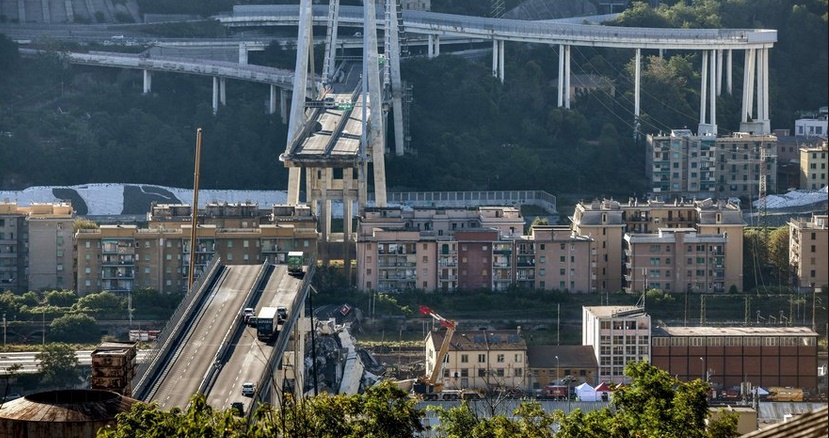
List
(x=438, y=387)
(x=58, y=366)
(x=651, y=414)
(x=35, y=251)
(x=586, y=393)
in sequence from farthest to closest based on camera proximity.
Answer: (x=35, y=251) → (x=438, y=387) → (x=58, y=366) → (x=586, y=393) → (x=651, y=414)

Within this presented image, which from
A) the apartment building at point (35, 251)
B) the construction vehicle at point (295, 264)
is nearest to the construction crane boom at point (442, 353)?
the construction vehicle at point (295, 264)

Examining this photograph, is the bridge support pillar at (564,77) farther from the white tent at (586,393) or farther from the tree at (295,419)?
the tree at (295,419)

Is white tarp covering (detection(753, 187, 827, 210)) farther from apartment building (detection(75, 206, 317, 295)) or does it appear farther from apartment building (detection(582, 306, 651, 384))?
apartment building (detection(582, 306, 651, 384))

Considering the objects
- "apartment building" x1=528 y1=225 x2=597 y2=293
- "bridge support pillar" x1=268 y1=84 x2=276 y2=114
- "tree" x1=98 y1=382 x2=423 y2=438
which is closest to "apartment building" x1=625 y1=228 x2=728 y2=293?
"apartment building" x1=528 y1=225 x2=597 y2=293

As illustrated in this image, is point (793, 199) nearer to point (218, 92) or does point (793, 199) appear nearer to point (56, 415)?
point (218, 92)

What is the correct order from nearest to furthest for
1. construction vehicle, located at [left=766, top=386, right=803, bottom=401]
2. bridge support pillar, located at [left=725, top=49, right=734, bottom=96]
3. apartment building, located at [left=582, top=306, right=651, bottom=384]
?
construction vehicle, located at [left=766, top=386, right=803, bottom=401]
apartment building, located at [left=582, top=306, right=651, bottom=384]
bridge support pillar, located at [left=725, top=49, right=734, bottom=96]

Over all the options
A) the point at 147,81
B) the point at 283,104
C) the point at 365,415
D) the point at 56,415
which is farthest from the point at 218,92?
the point at 56,415
